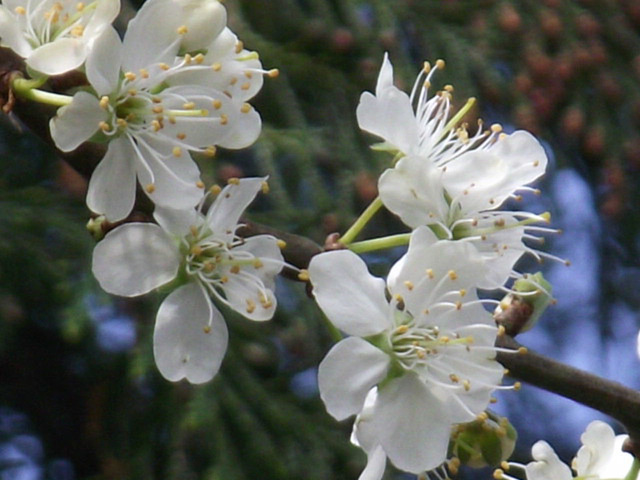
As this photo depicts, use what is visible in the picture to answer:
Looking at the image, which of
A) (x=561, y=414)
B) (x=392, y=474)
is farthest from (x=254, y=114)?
(x=561, y=414)

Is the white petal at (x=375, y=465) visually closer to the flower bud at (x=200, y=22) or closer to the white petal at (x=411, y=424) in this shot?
the white petal at (x=411, y=424)

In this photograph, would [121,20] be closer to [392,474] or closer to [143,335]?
[143,335]

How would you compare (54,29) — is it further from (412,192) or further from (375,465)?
(375,465)

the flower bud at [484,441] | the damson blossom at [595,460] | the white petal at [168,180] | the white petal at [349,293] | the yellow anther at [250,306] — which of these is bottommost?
the damson blossom at [595,460]

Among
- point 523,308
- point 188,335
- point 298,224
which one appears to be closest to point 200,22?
point 188,335

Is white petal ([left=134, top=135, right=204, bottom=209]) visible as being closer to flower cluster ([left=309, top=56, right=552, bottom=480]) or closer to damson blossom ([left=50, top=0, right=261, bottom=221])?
damson blossom ([left=50, top=0, right=261, bottom=221])

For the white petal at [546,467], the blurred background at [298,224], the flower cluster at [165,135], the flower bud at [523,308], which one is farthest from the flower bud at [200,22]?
the blurred background at [298,224]
